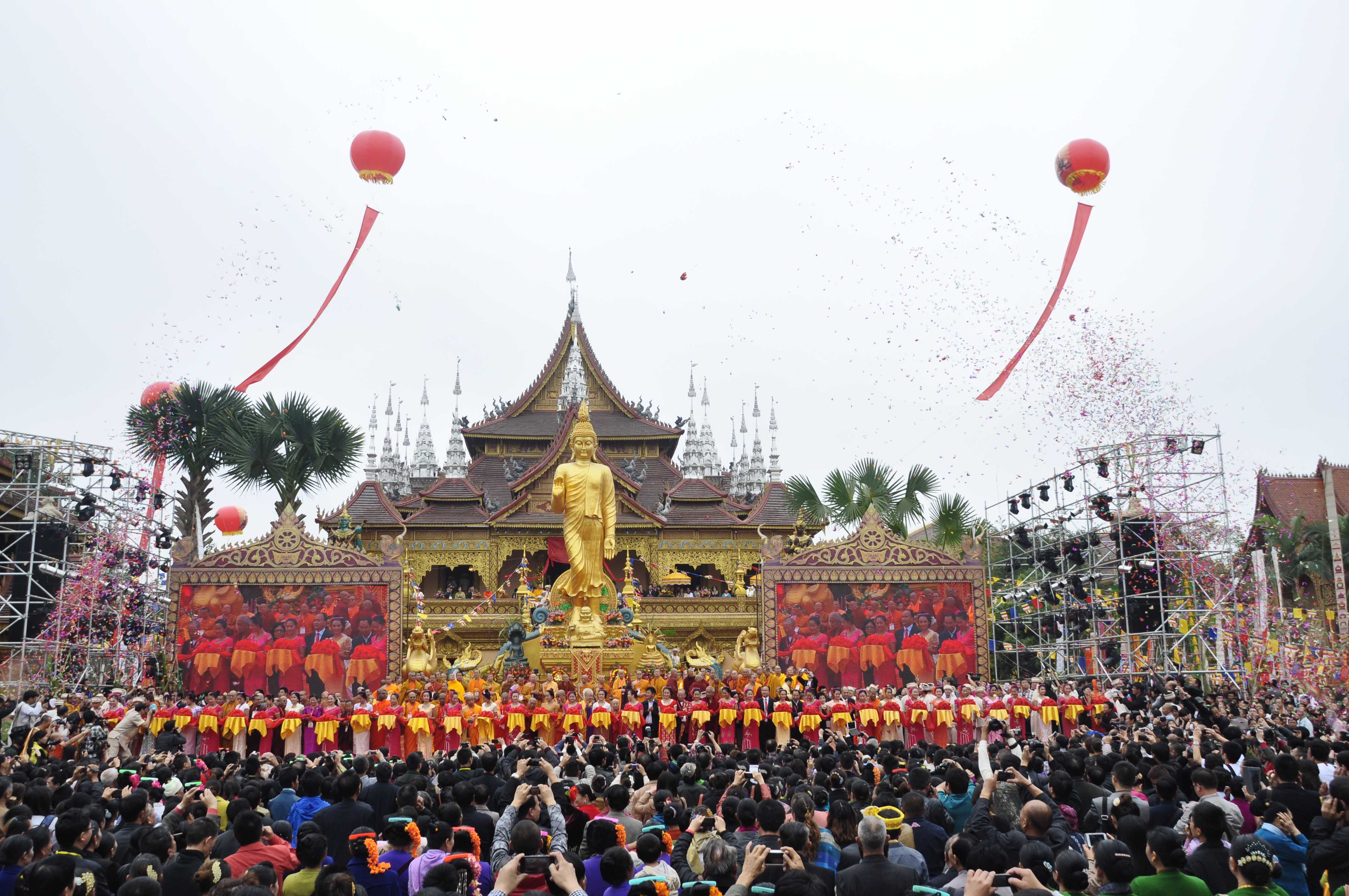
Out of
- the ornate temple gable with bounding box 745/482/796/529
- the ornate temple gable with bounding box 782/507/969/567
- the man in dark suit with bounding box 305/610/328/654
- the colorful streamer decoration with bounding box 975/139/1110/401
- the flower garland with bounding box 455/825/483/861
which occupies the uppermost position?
the colorful streamer decoration with bounding box 975/139/1110/401

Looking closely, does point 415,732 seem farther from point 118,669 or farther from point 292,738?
point 118,669

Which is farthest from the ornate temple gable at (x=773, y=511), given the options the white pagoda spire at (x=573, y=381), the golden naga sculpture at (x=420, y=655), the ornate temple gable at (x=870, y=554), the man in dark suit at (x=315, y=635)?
the man in dark suit at (x=315, y=635)

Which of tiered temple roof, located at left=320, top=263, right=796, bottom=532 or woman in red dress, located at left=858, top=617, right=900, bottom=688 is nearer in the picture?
woman in red dress, located at left=858, top=617, right=900, bottom=688

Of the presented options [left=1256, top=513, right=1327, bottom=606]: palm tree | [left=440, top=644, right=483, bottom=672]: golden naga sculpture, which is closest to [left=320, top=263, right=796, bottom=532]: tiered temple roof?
[left=440, top=644, right=483, bottom=672]: golden naga sculpture

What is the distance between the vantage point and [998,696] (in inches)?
793

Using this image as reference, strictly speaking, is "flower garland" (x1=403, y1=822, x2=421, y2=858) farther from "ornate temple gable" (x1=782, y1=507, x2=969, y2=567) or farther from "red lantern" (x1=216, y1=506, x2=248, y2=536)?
"red lantern" (x1=216, y1=506, x2=248, y2=536)

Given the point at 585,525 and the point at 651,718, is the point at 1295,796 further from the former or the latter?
the point at 585,525

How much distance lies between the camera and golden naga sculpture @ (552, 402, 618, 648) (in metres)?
24.7

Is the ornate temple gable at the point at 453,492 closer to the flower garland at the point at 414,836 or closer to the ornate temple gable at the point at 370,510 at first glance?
the ornate temple gable at the point at 370,510

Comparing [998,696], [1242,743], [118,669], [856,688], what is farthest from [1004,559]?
[118,669]

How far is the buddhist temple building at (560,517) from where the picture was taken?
100ft

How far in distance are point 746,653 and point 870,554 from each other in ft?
12.4

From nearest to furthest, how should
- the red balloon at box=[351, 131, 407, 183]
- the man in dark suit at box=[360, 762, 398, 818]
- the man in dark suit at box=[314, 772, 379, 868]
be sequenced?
the man in dark suit at box=[314, 772, 379, 868] < the man in dark suit at box=[360, 762, 398, 818] < the red balloon at box=[351, 131, 407, 183]

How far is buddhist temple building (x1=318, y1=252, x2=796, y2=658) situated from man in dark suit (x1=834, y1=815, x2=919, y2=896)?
23.1m
